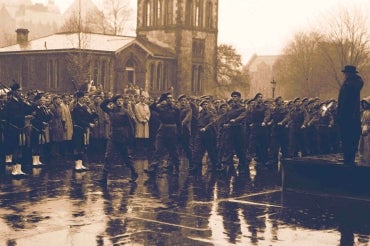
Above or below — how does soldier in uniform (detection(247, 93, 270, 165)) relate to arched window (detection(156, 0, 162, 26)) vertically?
below

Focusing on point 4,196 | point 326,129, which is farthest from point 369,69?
point 4,196

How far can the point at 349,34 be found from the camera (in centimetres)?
5969

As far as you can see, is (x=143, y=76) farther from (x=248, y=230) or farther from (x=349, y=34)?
(x=248, y=230)

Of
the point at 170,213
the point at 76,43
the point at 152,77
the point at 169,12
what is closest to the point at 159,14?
the point at 169,12

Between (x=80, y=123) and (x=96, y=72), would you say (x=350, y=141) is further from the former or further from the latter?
(x=96, y=72)

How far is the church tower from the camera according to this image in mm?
56438

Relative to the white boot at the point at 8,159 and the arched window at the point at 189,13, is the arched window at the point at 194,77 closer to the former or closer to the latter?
the arched window at the point at 189,13

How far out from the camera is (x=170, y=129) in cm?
1600

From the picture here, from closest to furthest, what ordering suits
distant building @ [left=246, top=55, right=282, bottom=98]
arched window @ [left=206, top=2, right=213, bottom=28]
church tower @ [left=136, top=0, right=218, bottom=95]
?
church tower @ [left=136, top=0, right=218, bottom=95] → arched window @ [left=206, top=2, right=213, bottom=28] → distant building @ [left=246, top=55, right=282, bottom=98]

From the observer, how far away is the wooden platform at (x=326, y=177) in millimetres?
12586

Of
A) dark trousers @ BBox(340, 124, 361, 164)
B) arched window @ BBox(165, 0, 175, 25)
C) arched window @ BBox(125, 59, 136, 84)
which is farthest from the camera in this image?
arched window @ BBox(165, 0, 175, 25)

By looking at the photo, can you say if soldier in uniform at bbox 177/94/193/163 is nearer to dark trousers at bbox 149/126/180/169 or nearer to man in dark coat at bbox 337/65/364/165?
dark trousers at bbox 149/126/180/169

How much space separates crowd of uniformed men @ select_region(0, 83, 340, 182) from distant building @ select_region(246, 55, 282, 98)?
90938mm

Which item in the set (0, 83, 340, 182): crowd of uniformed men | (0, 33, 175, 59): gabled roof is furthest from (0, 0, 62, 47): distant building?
(0, 83, 340, 182): crowd of uniformed men
